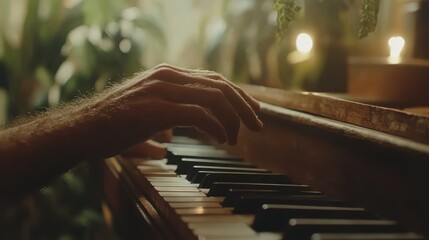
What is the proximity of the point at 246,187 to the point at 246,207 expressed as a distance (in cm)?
14

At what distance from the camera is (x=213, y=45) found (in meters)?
2.83

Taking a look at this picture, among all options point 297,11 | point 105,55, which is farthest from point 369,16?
point 105,55

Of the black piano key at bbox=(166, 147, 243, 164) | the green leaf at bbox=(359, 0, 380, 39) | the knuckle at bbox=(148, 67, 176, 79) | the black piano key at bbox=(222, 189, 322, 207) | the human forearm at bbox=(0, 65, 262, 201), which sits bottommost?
the black piano key at bbox=(166, 147, 243, 164)

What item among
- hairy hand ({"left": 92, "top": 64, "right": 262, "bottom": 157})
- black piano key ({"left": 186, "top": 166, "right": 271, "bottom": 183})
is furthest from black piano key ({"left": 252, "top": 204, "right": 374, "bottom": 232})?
black piano key ({"left": 186, "top": 166, "right": 271, "bottom": 183})

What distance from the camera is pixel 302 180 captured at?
49.5 inches

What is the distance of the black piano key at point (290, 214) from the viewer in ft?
2.89

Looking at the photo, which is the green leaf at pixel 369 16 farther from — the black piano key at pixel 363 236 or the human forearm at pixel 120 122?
the black piano key at pixel 363 236

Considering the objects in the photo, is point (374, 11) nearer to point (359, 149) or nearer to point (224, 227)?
point (359, 149)

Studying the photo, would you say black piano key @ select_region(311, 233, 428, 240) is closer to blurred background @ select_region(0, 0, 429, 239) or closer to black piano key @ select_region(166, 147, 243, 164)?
black piano key @ select_region(166, 147, 243, 164)

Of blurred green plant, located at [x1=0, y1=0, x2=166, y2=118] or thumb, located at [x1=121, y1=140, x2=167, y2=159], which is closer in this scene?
thumb, located at [x1=121, y1=140, x2=167, y2=159]

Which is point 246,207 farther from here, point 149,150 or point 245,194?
point 149,150

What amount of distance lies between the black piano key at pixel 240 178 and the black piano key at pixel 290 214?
0.28 m

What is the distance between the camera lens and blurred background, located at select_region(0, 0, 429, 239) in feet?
7.27

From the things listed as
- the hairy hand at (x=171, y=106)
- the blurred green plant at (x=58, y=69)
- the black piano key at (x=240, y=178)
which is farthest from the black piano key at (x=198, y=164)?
the blurred green plant at (x=58, y=69)
